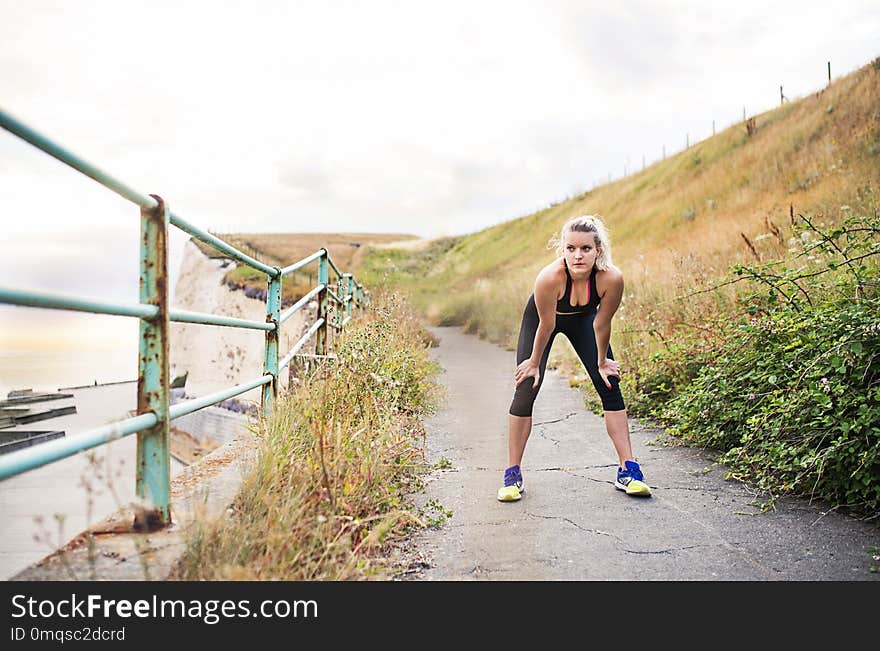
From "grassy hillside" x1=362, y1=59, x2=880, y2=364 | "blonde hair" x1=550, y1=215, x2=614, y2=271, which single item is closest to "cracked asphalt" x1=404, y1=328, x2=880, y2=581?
"blonde hair" x1=550, y1=215, x2=614, y2=271

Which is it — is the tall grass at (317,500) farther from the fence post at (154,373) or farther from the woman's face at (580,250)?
the woman's face at (580,250)

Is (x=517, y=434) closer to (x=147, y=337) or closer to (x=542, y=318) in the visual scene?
(x=542, y=318)

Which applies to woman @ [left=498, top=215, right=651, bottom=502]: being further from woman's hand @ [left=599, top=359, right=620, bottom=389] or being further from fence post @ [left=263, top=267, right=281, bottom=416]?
fence post @ [left=263, top=267, right=281, bottom=416]

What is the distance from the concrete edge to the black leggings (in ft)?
4.52

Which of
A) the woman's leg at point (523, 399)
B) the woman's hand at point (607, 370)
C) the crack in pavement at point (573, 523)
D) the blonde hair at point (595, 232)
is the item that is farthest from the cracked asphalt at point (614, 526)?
Answer: the blonde hair at point (595, 232)

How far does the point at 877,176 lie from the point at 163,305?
11.4 meters

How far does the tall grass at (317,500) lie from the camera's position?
7.20 ft

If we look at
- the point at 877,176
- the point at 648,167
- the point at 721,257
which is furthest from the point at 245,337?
the point at 648,167

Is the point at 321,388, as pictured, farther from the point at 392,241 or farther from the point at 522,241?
the point at 392,241

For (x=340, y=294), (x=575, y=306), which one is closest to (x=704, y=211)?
(x=340, y=294)

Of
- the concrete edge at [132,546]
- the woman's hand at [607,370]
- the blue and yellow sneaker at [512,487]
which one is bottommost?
the blue and yellow sneaker at [512,487]

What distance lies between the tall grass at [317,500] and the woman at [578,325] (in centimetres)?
69

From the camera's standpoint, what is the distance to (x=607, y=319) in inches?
139

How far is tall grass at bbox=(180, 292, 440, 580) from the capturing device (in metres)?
2.20
